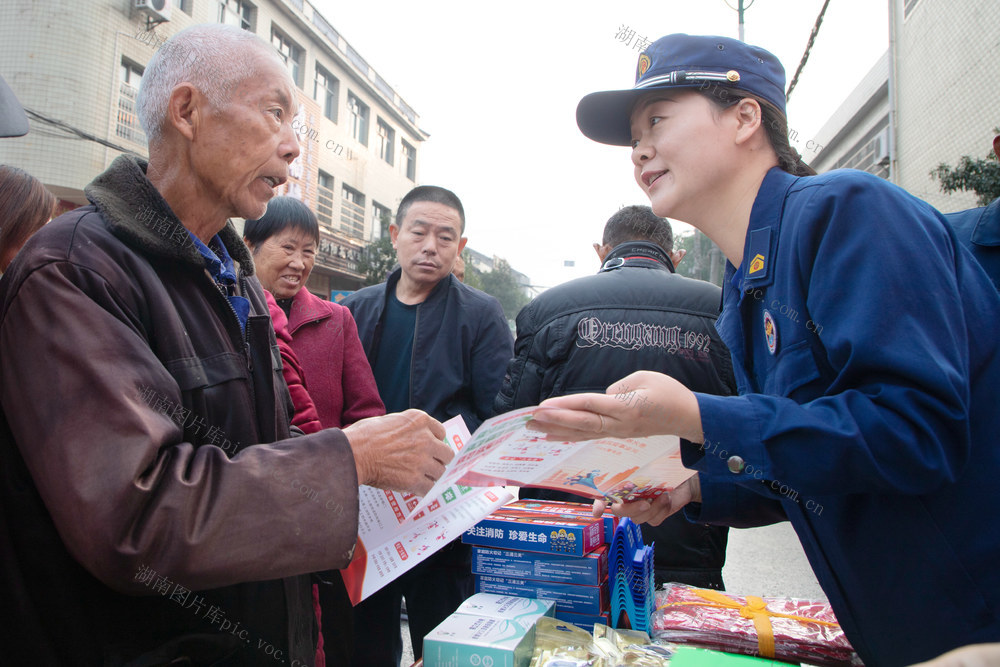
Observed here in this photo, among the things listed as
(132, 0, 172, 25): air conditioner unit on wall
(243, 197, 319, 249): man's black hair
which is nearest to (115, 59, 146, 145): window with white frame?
(132, 0, 172, 25): air conditioner unit on wall

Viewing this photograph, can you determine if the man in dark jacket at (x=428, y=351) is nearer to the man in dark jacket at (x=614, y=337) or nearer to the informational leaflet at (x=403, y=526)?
the man in dark jacket at (x=614, y=337)

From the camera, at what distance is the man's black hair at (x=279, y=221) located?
9.71ft

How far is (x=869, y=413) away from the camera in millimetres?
884

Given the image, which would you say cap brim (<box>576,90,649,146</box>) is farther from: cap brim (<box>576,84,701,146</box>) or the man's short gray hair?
the man's short gray hair

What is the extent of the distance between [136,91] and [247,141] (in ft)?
49.7

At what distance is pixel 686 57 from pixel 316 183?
20917 millimetres

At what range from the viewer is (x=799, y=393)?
110 cm

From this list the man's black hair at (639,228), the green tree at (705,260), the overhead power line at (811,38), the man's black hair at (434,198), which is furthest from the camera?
the green tree at (705,260)

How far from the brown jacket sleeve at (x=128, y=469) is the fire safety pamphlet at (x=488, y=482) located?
0.84ft

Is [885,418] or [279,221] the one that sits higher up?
[279,221]

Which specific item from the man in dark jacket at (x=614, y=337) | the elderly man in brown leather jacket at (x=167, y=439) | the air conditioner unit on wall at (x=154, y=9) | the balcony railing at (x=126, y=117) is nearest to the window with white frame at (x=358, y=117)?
the air conditioner unit on wall at (x=154, y=9)

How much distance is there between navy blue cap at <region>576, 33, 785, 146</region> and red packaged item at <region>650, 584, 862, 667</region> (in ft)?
4.20

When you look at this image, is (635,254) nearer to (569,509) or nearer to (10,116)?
(569,509)

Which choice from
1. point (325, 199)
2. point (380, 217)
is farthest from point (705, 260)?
point (380, 217)
